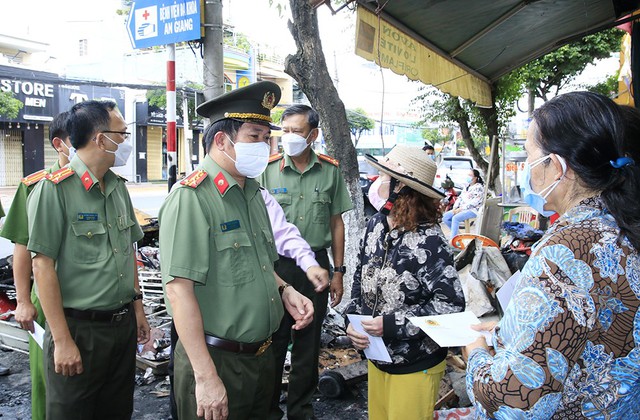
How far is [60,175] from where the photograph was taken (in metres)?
2.52

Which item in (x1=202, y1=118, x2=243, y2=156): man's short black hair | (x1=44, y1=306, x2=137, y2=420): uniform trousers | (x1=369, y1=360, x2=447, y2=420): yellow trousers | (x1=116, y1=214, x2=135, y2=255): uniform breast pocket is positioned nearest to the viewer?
(x1=202, y1=118, x2=243, y2=156): man's short black hair

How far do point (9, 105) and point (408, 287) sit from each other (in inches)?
832

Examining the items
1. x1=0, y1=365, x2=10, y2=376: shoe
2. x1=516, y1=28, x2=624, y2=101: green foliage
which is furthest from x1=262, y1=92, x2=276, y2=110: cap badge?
x1=516, y1=28, x2=624, y2=101: green foliage

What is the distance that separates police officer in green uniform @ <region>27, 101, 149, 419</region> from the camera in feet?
7.70

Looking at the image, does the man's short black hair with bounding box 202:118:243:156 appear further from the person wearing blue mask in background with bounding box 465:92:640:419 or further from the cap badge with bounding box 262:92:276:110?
the person wearing blue mask in background with bounding box 465:92:640:419

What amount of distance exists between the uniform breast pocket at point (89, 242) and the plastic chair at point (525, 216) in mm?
6088

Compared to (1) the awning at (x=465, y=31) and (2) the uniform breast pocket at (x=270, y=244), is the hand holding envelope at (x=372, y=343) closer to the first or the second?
(2) the uniform breast pocket at (x=270, y=244)

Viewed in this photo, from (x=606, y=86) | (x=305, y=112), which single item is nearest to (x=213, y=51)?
(x=305, y=112)

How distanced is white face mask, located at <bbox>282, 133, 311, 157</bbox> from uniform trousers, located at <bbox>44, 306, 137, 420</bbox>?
1564 mm

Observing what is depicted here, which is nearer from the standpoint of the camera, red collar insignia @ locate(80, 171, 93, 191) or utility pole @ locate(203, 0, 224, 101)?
red collar insignia @ locate(80, 171, 93, 191)

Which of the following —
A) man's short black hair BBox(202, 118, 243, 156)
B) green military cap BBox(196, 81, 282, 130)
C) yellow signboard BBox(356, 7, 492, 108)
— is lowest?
man's short black hair BBox(202, 118, 243, 156)

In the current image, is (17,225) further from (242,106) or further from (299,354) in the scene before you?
(299,354)

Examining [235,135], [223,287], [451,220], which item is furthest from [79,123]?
[451,220]

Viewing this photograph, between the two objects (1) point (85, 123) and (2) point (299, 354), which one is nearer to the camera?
(1) point (85, 123)
